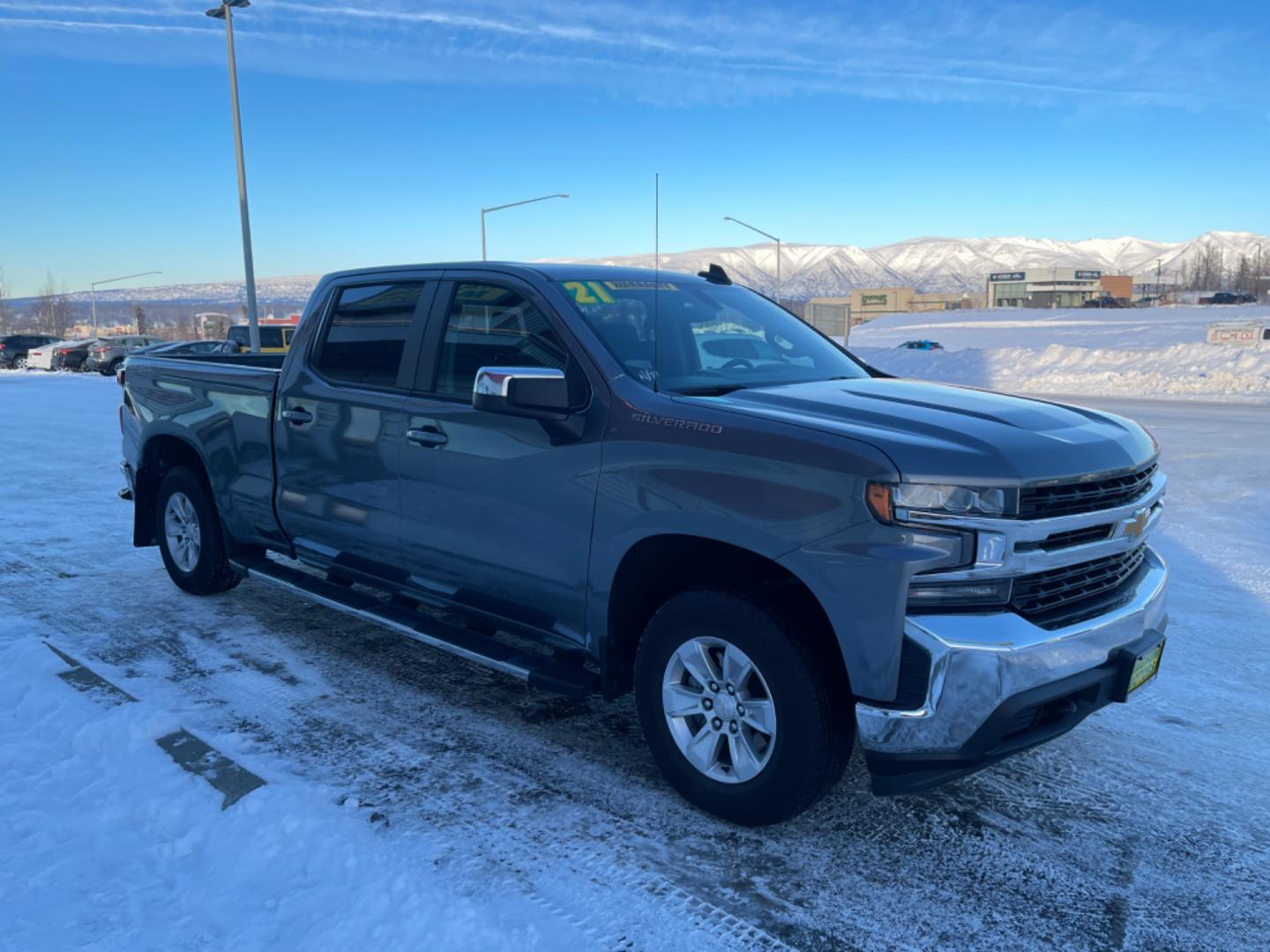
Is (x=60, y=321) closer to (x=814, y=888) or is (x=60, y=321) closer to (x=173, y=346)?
(x=173, y=346)

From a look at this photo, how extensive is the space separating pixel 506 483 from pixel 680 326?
1060 millimetres

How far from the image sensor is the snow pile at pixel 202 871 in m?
2.70

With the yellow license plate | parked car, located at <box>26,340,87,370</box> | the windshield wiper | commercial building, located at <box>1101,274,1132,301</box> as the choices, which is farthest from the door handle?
commercial building, located at <box>1101,274,1132,301</box>

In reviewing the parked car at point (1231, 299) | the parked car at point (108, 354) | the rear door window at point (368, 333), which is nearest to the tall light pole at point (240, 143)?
the parked car at point (108, 354)

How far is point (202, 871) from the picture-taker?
9.78 ft

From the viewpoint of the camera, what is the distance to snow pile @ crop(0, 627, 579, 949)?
2.70 metres

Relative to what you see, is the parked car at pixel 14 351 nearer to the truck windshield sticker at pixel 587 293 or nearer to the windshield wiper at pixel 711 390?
the truck windshield sticker at pixel 587 293

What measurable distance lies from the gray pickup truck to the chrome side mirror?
13 millimetres

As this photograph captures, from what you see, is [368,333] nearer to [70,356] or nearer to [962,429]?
[962,429]

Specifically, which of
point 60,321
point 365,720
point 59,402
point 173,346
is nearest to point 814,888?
point 365,720

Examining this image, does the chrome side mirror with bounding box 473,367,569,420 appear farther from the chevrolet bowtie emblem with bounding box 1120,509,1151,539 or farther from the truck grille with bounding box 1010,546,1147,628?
the chevrolet bowtie emblem with bounding box 1120,509,1151,539

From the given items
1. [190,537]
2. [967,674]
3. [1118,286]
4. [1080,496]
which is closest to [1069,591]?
[1080,496]

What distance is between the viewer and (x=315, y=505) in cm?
493

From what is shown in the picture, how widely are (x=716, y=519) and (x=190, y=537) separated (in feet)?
13.5
